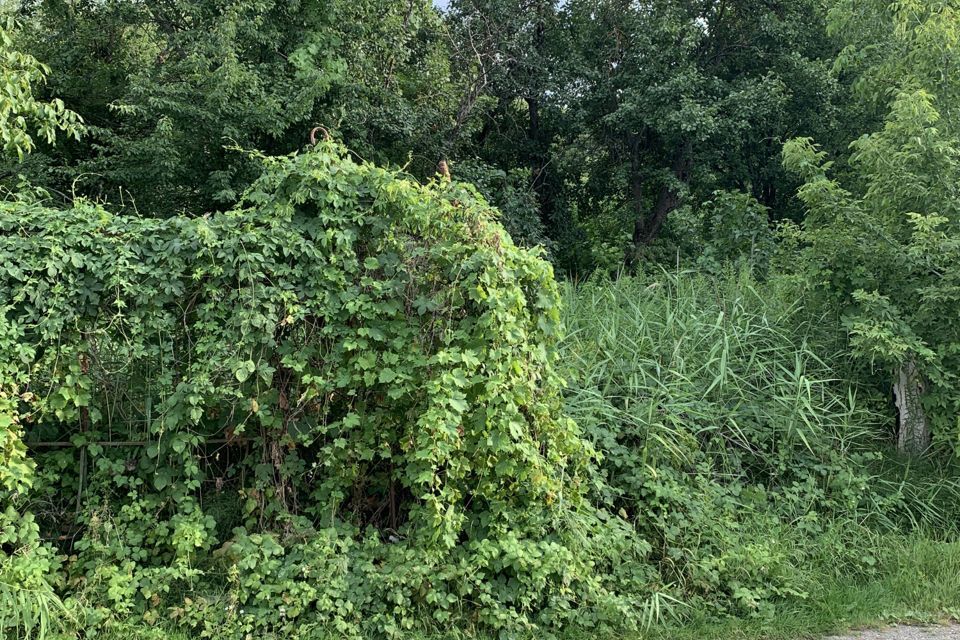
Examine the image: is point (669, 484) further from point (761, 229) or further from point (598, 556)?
point (761, 229)

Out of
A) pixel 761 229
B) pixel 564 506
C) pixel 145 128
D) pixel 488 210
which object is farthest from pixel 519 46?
pixel 564 506

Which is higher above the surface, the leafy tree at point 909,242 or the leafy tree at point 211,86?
the leafy tree at point 211,86

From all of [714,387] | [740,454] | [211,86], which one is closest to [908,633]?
[740,454]

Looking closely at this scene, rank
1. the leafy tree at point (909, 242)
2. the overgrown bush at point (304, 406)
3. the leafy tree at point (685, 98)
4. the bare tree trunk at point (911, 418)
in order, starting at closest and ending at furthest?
the overgrown bush at point (304, 406) → the leafy tree at point (909, 242) → the bare tree trunk at point (911, 418) → the leafy tree at point (685, 98)

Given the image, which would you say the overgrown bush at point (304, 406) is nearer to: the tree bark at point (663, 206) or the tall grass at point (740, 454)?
the tall grass at point (740, 454)

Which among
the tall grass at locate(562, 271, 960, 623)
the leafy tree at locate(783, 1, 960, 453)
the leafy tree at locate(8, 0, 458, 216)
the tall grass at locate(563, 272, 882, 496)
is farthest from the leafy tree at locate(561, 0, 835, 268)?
the tall grass at locate(562, 271, 960, 623)

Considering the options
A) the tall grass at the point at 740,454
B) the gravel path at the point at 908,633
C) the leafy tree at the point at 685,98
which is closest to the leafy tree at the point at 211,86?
the leafy tree at the point at 685,98

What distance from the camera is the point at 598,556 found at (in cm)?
401

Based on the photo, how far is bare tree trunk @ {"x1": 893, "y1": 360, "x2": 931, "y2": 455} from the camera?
566 cm

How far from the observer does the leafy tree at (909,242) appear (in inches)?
208

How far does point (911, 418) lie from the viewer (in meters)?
5.70

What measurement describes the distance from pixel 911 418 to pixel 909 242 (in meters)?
1.50

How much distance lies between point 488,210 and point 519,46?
10529 mm

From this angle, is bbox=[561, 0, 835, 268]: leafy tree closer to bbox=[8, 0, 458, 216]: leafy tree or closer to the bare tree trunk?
bbox=[8, 0, 458, 216]: leafy tree
